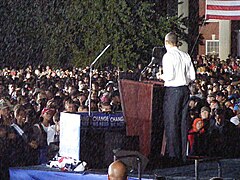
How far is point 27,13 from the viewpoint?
38750 mm

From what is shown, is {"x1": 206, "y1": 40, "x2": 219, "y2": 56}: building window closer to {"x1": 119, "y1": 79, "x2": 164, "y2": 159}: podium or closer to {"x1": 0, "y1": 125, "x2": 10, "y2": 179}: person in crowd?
{"x1": 0, "y1": 125, "x2": 10, "y2": 179}: person in crowd

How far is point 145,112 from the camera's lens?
1154 centimetres

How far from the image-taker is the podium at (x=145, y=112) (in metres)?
11.5

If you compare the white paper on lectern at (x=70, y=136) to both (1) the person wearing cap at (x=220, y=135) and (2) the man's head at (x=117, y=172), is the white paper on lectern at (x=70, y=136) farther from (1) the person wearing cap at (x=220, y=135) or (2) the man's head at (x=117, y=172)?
(2) the man's head at (x=117, y=172)

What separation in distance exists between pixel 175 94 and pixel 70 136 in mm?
1674

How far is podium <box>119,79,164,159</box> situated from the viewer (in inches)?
451

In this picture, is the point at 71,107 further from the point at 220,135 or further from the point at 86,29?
the point at 86,29

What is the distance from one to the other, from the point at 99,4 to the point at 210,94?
31.8 feet

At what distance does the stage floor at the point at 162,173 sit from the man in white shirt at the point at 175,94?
0.29m

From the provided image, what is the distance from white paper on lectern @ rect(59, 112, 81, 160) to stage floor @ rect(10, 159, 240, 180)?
312 millimetres

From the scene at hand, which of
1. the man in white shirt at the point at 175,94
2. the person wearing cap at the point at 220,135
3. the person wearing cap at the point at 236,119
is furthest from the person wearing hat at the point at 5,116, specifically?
the person wearing cap at the point at 236,119

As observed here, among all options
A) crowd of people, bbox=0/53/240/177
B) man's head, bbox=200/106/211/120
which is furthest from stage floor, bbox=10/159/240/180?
man's head, bbox=200/106/211/120

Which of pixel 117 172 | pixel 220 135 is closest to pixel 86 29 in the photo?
pixel 220 135

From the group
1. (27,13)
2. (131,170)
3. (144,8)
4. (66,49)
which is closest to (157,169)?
(131,170)
